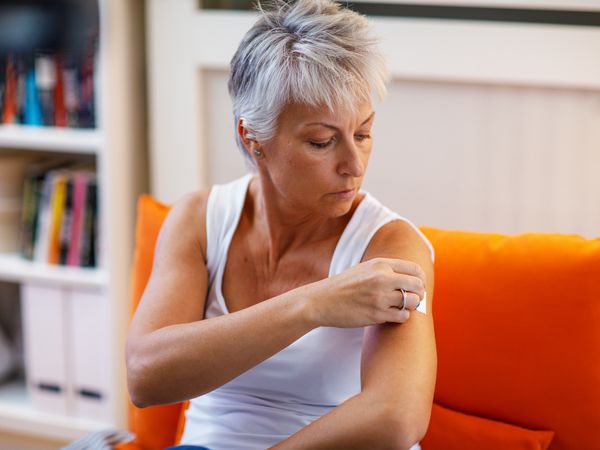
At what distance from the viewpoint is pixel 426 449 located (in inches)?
60.6

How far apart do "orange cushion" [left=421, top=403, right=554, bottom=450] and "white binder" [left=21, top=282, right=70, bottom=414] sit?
1353 millimetres

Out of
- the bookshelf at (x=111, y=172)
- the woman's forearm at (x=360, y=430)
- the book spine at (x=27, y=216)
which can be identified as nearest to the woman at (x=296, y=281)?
the woman's forearm at (x=360, y=430)

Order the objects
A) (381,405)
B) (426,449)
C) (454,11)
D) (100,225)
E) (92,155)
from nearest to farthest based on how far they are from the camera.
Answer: (381,405), (426,449), (454,11), (100,225), (92,155)

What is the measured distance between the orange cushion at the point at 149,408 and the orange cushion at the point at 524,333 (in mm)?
521

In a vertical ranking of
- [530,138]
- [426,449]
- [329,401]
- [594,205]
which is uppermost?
[530,138]

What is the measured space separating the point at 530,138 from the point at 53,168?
1.35 metres

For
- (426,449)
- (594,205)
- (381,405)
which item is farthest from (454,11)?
(381,405)

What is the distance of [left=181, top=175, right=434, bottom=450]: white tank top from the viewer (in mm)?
1427

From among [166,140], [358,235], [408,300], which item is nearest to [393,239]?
[358,235]

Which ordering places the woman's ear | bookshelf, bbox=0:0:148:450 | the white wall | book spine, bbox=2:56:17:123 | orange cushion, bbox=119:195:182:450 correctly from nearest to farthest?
the woman's ear < orange cushion, bbox=119:195:182:450 < the white wall < bookshelf, bbox=0:0:148:450 < book spine, bbox=2:56:17:123

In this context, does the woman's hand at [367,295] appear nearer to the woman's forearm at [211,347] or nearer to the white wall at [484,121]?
the woman's forearm at [211,347]

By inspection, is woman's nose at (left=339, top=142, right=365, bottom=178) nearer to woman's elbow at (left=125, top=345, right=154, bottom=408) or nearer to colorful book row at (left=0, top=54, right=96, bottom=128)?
woman's elbow at (left=125, top=345, right=154, bottom=408)

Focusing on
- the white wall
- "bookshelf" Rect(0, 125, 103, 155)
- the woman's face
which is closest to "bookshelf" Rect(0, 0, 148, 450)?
"bookshelf" Rect(0, 125, 103, 155)

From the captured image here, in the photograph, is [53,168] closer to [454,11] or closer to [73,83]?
[73,83]
